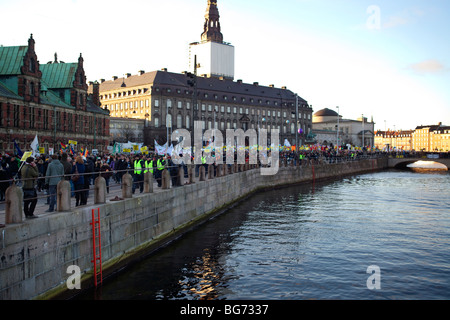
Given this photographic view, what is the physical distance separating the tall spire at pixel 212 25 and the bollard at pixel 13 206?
143858 mm

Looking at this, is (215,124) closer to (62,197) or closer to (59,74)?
(59,74)

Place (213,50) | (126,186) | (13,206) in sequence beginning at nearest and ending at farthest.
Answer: (13,206)
(126,186)
(213,50)

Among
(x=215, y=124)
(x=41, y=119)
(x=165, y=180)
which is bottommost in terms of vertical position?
(x=165, y=180)

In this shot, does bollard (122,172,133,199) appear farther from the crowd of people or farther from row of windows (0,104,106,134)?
row of windows (0,104,106,134)

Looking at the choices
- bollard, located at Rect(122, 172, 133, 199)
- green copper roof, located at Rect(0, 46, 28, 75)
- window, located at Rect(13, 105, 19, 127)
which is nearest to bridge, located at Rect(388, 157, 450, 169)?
window, located at Rect(13, 105, 19, 127)

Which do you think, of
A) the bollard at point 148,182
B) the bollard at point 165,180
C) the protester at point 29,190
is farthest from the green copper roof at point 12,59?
the protester at point 29,190

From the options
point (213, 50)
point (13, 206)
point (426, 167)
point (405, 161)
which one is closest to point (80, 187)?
point (13, 206)

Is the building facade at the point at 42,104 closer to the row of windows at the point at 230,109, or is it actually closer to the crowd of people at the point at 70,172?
the crowd of people at the point at 70,172

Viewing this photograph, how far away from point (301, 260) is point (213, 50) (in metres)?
136

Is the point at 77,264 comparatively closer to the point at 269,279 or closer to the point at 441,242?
the point at 269,279

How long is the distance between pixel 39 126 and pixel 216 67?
102117 millimetres

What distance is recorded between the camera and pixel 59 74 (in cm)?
6200

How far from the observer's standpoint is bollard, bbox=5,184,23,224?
1126cm

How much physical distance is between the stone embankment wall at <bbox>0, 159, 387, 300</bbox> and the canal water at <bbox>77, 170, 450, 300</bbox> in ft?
2.27
